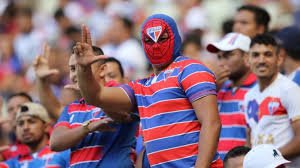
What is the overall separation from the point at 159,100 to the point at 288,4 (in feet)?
26.7

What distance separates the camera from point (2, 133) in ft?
39.5

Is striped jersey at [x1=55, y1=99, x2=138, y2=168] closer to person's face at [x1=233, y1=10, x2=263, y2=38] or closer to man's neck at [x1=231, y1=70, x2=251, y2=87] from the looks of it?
man's neck at [x1=231, y1=70, x2=251, y2=87]

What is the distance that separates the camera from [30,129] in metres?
9.59

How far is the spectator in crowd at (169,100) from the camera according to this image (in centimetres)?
669

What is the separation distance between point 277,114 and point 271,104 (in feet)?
0.41

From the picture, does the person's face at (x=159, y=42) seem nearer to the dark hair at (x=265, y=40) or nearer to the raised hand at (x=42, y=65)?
the dark hair at (x=265, y=40)

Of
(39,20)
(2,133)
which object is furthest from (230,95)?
(39,20)

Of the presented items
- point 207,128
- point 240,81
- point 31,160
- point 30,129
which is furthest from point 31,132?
point 207,128

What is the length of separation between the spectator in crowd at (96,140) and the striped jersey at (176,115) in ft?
2.56

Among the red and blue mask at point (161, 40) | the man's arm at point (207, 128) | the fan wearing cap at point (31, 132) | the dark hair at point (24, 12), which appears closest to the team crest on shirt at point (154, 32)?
the red and blue mask at point (161, 40)

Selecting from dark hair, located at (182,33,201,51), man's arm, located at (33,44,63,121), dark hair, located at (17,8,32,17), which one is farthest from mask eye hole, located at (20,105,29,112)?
dark hair, located at (17,8,32,17)

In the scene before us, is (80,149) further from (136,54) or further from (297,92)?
(136,54)

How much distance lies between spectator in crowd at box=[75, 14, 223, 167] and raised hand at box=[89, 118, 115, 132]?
291 mm

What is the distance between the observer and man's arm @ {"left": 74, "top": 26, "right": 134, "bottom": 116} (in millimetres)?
6754
